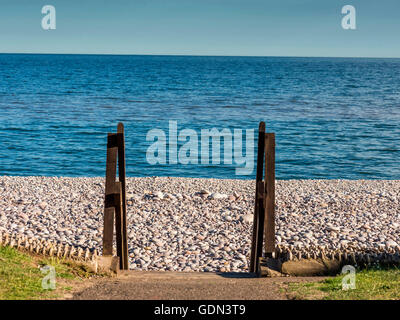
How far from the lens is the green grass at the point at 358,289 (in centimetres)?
579

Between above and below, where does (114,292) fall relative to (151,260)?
above

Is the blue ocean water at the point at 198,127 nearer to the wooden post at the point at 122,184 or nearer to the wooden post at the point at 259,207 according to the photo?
the wooden post at the point at 259,207

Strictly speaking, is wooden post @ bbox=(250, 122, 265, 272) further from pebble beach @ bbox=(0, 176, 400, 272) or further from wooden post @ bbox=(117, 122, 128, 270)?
wooden post @ bbox=(117, 122, 128, 270)

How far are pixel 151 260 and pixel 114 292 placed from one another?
363 centimetres

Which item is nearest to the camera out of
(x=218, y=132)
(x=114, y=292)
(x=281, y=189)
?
(x=114, y=292)

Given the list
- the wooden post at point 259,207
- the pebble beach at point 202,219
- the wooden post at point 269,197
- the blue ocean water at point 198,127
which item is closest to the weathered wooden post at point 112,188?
the pebble beach at point 202,219

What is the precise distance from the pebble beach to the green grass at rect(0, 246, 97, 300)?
7.36 feet

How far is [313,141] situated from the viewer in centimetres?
2922

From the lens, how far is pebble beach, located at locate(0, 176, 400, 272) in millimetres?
9836

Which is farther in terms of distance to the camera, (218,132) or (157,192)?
(218,132)

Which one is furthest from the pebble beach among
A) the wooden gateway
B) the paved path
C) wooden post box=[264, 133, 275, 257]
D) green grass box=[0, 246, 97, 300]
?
green grass box=[0, 246, 97, 300]

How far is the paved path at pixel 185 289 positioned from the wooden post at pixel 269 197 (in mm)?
624
